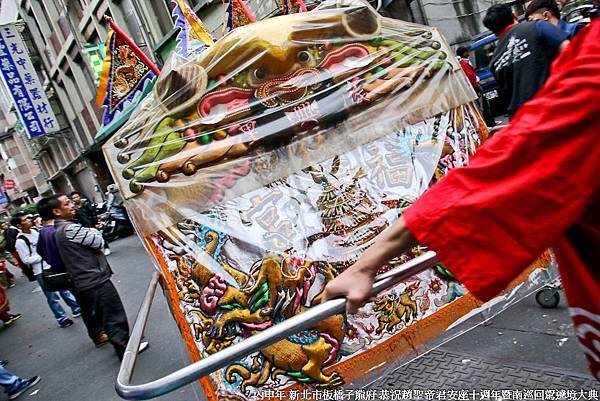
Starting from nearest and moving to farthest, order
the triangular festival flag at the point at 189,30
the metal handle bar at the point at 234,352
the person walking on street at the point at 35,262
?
the metal handle bar at the point at 234,352, the triangular festival flag at the point at 189,30, the person walking on street at the point at 35,262

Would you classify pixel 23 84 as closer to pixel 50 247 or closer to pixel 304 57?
pixel 50 247

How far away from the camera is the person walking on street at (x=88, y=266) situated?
159 inches

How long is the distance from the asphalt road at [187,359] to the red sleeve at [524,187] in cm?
168

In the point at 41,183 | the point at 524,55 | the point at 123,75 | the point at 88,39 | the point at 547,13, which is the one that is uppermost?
the point at 88,39

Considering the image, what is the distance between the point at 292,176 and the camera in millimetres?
2354

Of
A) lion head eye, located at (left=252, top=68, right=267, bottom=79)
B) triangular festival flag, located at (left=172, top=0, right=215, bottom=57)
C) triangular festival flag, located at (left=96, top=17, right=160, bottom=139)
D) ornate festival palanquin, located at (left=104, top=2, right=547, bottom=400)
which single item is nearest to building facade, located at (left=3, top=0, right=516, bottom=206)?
triangular festival flag, located at (left=172, top=0, right=215, bottom=57)

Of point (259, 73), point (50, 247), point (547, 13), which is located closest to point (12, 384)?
point (50, 247)

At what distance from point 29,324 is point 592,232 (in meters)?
8.50

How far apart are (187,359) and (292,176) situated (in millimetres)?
1390

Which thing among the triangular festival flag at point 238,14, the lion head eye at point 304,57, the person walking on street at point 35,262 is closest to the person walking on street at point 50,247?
the person walking on street at point 35,262

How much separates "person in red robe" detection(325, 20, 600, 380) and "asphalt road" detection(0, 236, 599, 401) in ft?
5.09

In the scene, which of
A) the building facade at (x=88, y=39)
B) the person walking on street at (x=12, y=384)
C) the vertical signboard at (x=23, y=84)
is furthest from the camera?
the vertical signboard at (x=23, y=84)

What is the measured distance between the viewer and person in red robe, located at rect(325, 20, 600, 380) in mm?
821

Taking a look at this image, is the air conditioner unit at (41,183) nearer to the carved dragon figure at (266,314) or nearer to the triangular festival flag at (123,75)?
the triangular festival flag at (123,75)
